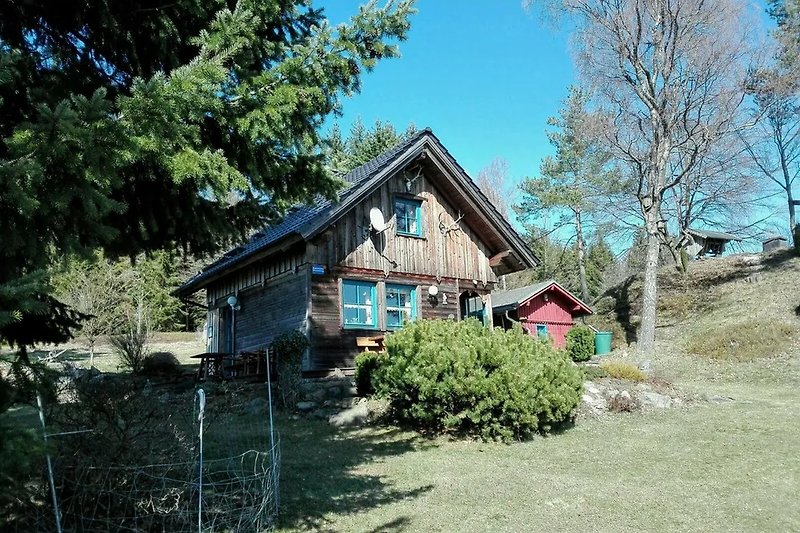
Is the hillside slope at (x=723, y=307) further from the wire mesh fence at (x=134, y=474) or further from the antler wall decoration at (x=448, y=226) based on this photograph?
the wire mesh fence at (x=134, y=474)

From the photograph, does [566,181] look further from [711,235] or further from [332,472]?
[332,472]

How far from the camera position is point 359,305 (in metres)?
14.6

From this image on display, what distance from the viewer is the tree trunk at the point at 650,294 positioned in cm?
2012

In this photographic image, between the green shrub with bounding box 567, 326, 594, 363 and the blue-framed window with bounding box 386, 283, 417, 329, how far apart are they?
10.9 meters

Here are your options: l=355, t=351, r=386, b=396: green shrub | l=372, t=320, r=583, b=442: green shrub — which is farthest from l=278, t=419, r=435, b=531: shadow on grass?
l=355, t=351, r=386, b=396: green shrub

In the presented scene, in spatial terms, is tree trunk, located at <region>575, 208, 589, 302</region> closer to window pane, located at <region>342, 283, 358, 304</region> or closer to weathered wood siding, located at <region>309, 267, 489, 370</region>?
weathered wood siding, located at <region>309, 267, 489, 370</region>

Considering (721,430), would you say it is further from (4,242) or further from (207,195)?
(4,242)

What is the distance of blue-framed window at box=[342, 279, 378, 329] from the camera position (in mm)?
14328

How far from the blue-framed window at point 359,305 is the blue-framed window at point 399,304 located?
496mm

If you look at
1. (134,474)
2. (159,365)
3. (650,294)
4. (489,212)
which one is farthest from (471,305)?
(134,474)

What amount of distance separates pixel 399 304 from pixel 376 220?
8.14ft

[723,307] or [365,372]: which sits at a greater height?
[723,307]

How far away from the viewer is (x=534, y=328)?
25484mm

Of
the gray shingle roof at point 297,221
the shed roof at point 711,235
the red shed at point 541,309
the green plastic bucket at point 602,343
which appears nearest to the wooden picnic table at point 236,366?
the gray shingle roof at point 297,221
